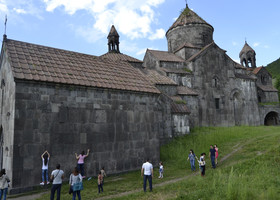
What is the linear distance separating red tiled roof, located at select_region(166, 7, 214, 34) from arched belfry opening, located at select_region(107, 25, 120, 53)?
28.8 feet

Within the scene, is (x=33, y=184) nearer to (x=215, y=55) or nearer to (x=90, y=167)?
(x=90, y=167)

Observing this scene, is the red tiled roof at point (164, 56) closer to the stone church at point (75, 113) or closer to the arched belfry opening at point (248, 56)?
the stone church at point (75, 113)

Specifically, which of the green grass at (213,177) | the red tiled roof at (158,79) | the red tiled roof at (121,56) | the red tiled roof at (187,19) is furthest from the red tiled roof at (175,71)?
the red tiled roof at (187,19)

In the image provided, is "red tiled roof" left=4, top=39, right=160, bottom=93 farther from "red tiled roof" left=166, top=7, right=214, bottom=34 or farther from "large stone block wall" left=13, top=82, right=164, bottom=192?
"red tiled roof" left=166, top=7, right=214, bottom=34

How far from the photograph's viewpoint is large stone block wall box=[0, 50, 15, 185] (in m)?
8.23

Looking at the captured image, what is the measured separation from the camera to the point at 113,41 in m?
20.7

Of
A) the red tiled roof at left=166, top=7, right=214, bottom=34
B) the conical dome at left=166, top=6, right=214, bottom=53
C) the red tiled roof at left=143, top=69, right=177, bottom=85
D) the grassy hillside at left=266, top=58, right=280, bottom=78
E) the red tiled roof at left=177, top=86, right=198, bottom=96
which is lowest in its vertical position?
the red tiled roof at left=177, top=86, right=198, bottom=96

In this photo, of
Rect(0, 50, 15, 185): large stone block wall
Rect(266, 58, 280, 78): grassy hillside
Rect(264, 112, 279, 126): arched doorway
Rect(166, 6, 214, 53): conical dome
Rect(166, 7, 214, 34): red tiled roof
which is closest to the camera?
Rect(0, 50, 15, 185): large stone block wall

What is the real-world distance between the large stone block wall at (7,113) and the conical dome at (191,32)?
1967 cm

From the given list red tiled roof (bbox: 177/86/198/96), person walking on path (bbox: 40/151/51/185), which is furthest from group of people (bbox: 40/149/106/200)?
red tiled roof (bbox: 177/86/198/96)

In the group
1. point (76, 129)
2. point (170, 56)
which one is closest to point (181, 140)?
point (76, 129)

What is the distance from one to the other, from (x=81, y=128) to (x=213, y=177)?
614 cm

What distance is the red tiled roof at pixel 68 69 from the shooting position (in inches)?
357

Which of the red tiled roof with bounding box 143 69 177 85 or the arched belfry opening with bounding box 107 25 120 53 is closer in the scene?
the red tiled roof with bounding box 143 69 177 85
